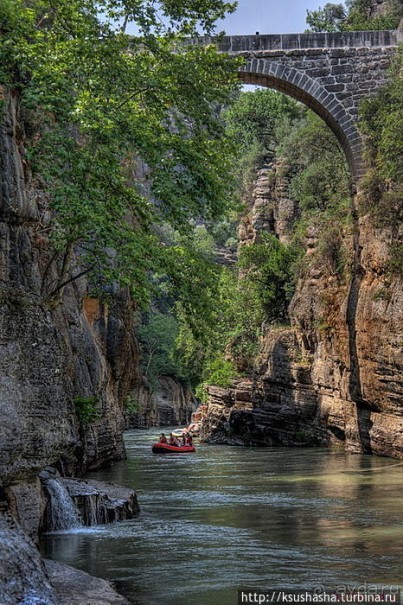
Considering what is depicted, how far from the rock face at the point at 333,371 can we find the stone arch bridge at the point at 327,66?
3.85 metres

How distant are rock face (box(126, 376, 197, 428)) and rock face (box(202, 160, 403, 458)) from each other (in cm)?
1882

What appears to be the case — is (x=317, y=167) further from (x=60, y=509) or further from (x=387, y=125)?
(x=60, y=509)

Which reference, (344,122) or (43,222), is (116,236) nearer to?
(43,222)

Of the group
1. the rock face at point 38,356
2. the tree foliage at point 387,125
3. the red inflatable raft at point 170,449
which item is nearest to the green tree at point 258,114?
the tree foliage at point 387,125

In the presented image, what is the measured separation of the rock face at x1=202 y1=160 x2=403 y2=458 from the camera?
23.8m

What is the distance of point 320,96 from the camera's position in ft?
91.1

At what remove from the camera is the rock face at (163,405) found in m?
57.1

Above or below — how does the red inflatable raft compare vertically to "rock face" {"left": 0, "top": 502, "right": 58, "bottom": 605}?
below

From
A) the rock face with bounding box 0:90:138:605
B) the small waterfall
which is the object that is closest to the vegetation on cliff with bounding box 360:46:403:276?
the rock face with bounding box 0:90:138:605

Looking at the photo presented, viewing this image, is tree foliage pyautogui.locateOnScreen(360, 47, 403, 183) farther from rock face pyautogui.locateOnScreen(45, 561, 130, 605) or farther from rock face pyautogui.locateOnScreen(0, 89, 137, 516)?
rock face pyautogui.locateOnScreen(45, 561, 130, 605)

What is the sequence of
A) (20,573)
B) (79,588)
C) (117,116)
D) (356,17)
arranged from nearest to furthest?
(20,573)
(79,588)
(117,116)
(356,17)

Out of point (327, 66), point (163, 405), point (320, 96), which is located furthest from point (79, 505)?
point (163, 405)

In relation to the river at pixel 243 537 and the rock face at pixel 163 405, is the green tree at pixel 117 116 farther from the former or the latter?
the rock face at pixel 163 405

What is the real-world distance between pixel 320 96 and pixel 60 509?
1904 cm
